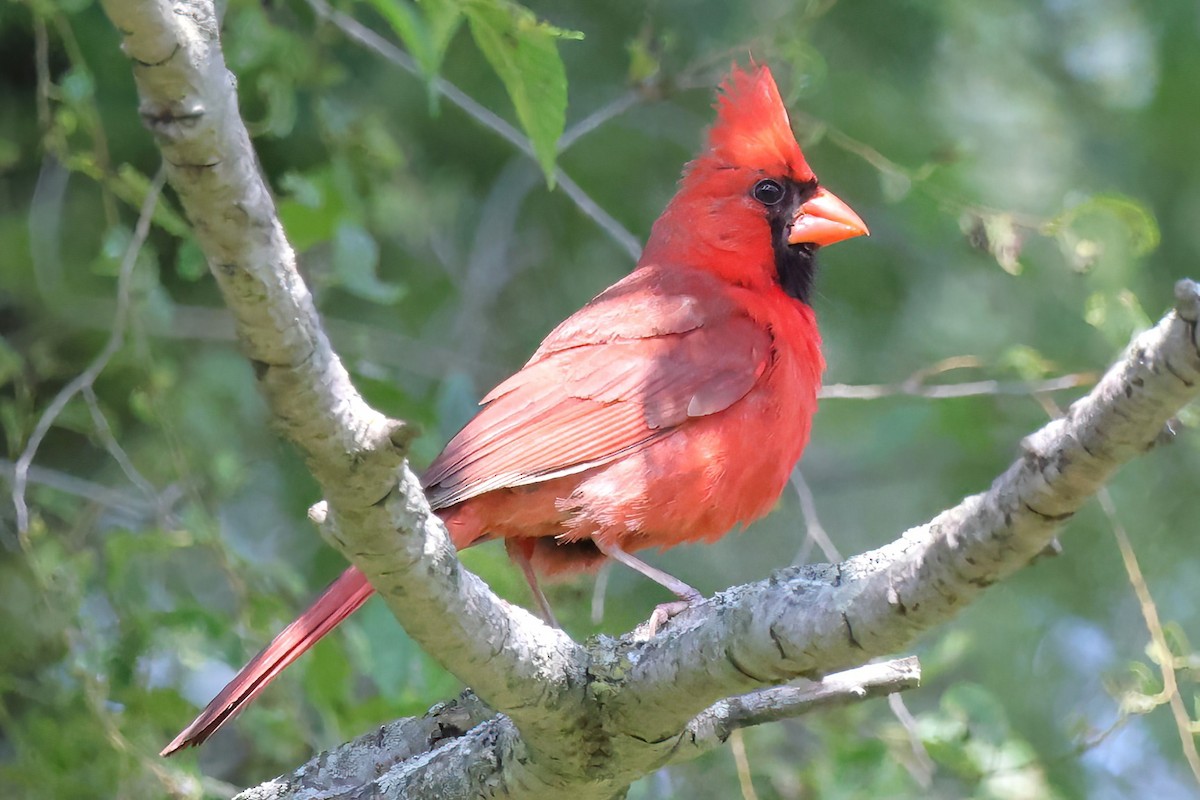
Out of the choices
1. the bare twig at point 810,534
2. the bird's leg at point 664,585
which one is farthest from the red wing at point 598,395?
the bare twig at point 810,534

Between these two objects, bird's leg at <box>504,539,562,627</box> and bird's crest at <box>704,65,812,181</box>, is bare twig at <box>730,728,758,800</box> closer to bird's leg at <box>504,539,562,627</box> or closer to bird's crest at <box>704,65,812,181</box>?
bird's leg at <box>504,539,562,627</box>

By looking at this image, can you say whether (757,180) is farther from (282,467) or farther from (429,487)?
(282,467)

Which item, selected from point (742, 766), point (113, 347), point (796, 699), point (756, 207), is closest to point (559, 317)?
point (756, 207)

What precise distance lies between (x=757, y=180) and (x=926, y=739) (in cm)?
133

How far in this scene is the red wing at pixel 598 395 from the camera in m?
2.76

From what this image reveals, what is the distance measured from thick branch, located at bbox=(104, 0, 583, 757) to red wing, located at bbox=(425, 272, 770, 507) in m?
0.89

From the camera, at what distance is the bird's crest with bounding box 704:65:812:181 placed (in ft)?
11.4

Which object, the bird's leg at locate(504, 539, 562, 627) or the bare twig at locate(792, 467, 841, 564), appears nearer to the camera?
the bird's leg at locate(504, 539, 562, 627)

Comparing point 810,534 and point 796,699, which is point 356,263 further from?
point 796,699

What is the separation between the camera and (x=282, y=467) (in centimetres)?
437

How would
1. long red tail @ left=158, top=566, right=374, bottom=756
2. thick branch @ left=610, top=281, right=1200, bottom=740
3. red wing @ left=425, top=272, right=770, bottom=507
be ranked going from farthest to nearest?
red wing @ left=425, top=272, right=770, bottom=507 → long red tail @ left=158, top=566, right=374, bottom=756 → thick branch @ left=610, top=281, right=1200, bottom=740

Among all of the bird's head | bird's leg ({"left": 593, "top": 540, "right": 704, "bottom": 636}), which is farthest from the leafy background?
bird's leg ({"left": 593, "top": 540, "right": 704, "bottom": 636})

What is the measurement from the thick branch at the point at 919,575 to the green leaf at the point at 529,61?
899mm

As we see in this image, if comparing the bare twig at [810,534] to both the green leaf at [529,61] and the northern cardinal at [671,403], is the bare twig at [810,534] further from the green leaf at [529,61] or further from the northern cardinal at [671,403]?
the green leaf at [529,61]
